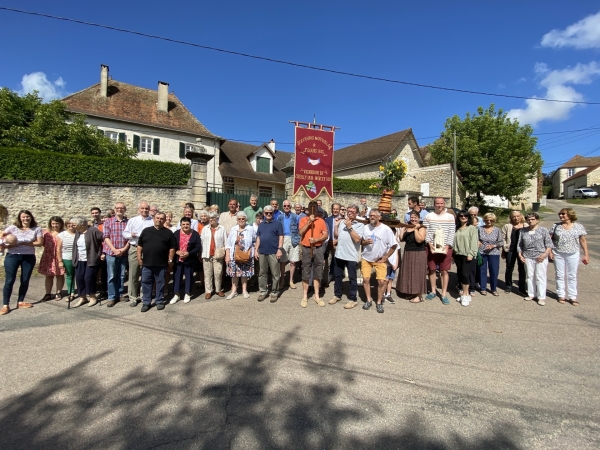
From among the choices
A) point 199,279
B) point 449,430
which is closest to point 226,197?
point 199,279

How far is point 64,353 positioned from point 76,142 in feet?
46.7

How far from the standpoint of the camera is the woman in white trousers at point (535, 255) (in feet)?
18.4

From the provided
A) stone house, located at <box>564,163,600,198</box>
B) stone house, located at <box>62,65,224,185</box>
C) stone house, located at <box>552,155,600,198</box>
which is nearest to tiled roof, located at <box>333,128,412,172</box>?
stone house, located at <box>62,65,224,185</box>

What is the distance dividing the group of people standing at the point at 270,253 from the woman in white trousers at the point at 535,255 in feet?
0.05

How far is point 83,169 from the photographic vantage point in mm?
11156

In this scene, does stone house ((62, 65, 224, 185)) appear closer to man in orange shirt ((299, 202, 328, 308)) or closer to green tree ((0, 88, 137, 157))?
green tree ((0, 88, 137, 157))

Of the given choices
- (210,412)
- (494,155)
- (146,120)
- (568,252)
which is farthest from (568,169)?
(210,412)

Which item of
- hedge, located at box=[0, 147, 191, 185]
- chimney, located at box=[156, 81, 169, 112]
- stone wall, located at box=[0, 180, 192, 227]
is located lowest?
stone wall, located at box=[0, 180, 192, 227]

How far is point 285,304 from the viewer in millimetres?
5555

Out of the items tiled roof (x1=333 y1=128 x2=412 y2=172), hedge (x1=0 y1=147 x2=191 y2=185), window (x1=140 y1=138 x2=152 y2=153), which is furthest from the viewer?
tiled roof (x1=333 y1=128 x2=412 y2=172)

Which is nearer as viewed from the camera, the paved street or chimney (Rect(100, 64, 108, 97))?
→ the paved street

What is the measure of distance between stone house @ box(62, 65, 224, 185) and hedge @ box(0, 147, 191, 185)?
361 inches

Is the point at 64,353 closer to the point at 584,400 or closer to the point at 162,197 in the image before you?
the point at 584,400

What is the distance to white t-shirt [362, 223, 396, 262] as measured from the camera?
5.26 metres
